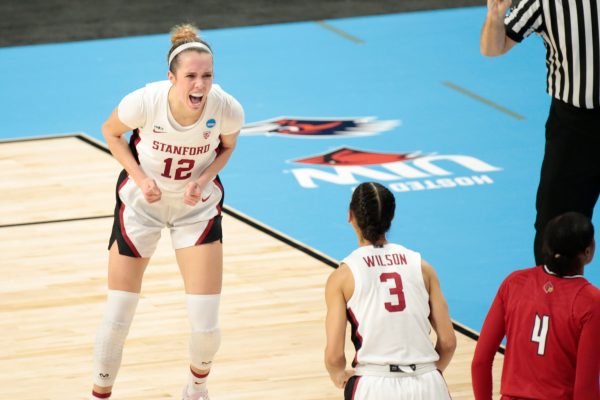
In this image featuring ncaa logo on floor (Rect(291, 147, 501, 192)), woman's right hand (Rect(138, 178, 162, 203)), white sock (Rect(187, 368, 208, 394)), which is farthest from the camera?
ncaa logo on floor (Rect(291, 147, 501, 192))

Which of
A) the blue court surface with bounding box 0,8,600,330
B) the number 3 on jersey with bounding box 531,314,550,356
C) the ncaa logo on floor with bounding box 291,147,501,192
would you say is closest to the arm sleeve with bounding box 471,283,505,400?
the number 3 on jersey with bounding box 531,314,550,356

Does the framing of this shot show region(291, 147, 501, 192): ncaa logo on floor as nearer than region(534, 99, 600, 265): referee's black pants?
No

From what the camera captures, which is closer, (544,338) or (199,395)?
(544,338)

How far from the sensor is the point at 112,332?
4969 millimetres

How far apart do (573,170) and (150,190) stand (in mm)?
1714

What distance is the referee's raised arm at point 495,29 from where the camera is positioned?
4.92 meters

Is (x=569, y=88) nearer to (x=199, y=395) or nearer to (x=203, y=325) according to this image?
(x=203, y=325)

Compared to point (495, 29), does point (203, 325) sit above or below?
below

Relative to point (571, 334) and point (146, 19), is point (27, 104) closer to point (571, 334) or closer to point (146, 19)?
point (146, 19)

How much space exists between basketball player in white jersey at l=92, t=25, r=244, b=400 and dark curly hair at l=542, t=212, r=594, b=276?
5.59 ft

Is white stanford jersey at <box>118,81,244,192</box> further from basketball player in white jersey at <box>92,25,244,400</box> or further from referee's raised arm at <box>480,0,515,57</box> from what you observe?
referee's raised arm at <box>480,0,515,57</box>

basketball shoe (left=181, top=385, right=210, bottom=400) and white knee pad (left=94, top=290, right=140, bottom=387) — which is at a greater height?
white knee pad (left=94, top=290, right=140, bottom=387)

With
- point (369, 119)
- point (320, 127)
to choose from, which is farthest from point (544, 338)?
point (369, 119)

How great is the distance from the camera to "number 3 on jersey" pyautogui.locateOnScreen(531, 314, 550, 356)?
12.0ft
